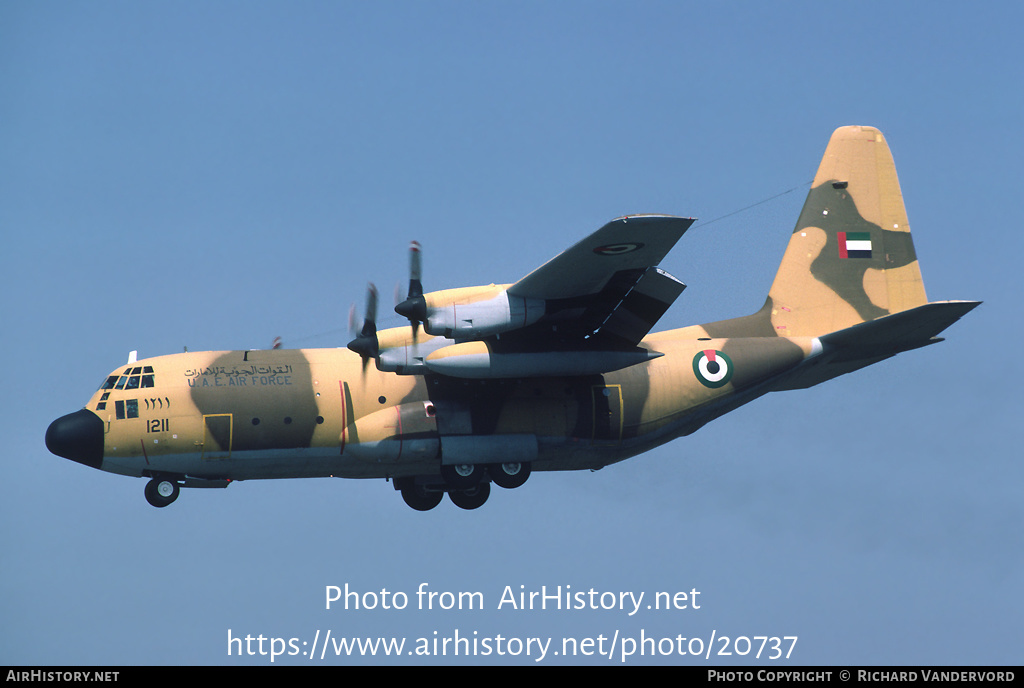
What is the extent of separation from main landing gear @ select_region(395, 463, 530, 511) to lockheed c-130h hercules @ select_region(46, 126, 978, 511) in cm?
3

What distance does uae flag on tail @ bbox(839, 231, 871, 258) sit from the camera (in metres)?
26.8

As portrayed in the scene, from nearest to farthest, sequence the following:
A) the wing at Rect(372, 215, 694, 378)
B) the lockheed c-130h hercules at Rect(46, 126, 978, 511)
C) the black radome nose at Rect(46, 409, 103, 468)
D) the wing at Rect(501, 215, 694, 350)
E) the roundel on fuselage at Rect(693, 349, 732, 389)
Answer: the wing at Rect(501, 215, 694, 350) → the wing at Rect(372, 215, 694, 378) → the lockheed c-130h hercules at Rect(46, 126, 978, 511) → the black radome nose at Rect(46, 409, 103, 468) → the roundel on fuselage at Rect(693, 349, 732, 389)

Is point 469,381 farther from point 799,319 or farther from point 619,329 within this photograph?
point 799,319

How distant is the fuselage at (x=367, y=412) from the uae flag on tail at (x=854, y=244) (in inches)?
111

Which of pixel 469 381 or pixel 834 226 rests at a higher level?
pixel 834 226

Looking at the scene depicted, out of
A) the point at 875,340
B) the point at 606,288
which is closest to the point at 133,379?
the point at 606,288

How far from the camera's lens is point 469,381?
23812mm

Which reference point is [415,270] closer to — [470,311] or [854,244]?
[470,311]

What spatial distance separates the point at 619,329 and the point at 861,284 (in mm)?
5987

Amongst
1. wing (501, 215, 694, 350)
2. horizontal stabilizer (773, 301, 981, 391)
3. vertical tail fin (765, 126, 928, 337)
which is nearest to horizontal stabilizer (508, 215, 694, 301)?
wing (501, 215, 694, 350)

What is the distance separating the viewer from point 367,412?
2348 centimetres

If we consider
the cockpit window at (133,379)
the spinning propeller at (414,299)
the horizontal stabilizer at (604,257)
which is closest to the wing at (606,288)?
the horizontal stabilizer at (604,257)

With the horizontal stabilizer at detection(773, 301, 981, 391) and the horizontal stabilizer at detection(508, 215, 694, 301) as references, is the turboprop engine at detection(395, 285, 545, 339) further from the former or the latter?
the horizontal stabilizer at detection(773, 301, 981, 391)
